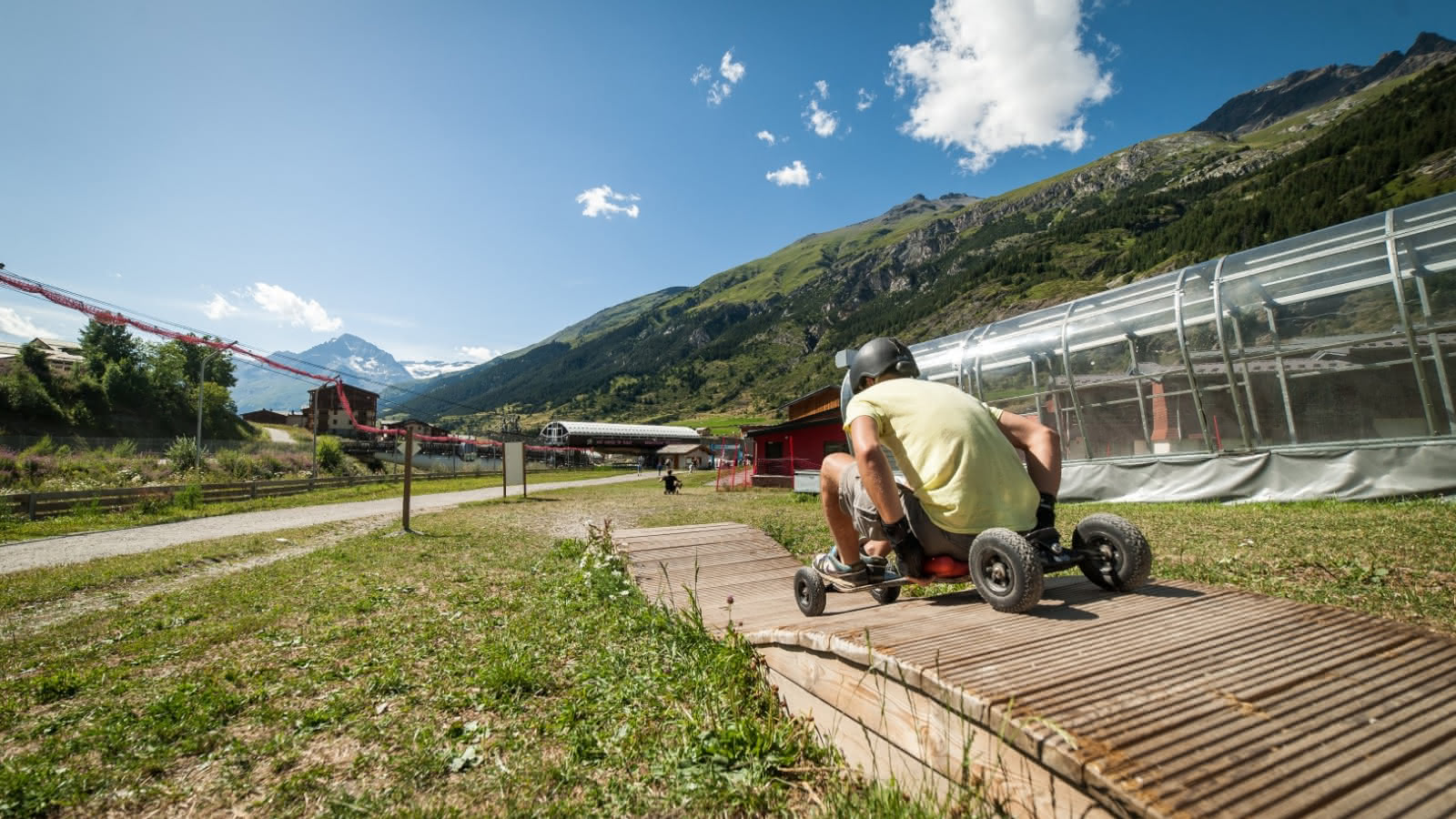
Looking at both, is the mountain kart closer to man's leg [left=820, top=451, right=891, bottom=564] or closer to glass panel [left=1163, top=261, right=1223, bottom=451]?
man's leg [left=820, top=451, right=891, bottom=564]

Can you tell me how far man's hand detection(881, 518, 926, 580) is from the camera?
3088 mm

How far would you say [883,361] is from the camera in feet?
11.9

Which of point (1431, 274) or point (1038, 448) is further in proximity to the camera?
point (1431, 274)

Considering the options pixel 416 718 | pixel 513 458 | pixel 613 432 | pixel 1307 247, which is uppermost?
pixel 613 432

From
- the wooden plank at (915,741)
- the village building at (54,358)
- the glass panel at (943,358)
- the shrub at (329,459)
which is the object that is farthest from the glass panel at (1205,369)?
the village building at (54,358)

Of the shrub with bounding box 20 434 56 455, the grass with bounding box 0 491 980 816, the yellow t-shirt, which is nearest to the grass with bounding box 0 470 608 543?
the shrub with bounding box 20 434 56 455

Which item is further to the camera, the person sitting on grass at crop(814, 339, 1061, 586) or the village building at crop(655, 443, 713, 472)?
the village building at crop(655, 443, 713, 472)

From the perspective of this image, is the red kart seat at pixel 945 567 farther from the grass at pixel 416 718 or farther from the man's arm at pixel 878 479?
the grass at pixel 416 718

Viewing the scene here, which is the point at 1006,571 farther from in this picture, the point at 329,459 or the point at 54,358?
the point at 54,358

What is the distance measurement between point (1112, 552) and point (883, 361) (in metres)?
1.56

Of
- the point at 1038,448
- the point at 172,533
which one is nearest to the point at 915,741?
the point at 1038,448

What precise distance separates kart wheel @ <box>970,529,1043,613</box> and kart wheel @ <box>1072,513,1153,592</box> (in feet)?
1.50

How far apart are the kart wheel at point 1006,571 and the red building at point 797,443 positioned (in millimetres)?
27090

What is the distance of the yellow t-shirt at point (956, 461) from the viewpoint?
2865 mm
